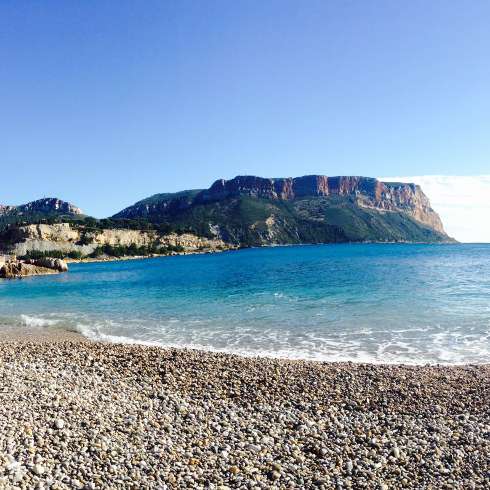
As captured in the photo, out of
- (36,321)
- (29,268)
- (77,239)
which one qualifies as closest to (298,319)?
(36,321)

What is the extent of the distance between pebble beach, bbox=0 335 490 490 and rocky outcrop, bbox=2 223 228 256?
13348 centimetres

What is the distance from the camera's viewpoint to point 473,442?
9328 mm

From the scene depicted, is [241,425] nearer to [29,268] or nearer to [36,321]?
[36,321]

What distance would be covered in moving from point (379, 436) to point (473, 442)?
2022 millimetres

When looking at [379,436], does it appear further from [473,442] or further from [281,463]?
[281,463]

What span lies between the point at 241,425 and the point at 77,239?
15826cm

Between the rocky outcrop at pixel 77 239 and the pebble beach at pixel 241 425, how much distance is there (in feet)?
438

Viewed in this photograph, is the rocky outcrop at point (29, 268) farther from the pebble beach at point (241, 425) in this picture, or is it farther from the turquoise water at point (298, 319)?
the pebble beach at point (241, 425)

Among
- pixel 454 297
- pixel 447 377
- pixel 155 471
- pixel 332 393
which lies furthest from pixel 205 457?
pixel 454 297

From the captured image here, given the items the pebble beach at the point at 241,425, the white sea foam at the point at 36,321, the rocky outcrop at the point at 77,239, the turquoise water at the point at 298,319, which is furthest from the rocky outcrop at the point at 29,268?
the pebble beach at the point at 241,425

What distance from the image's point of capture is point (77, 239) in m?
156

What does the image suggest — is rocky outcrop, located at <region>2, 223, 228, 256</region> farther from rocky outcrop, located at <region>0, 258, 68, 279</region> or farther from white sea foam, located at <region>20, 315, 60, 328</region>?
white sea foam, located at <region>20, 315, 60, 328</region>

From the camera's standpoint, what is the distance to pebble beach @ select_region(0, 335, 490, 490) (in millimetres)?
7898

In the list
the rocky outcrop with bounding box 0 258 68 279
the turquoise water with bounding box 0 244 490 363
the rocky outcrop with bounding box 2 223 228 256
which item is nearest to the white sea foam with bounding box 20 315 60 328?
the turquoise water with bounding box 0 244 490 363
